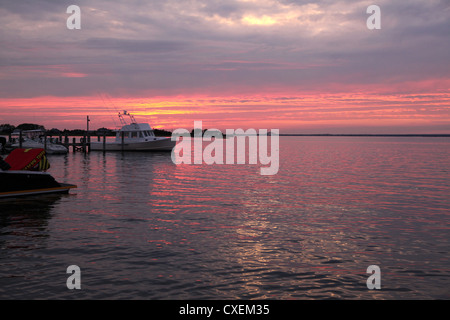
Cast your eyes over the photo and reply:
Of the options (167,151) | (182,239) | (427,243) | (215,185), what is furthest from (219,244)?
(167,151)

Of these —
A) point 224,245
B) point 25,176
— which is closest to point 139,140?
point 25,176

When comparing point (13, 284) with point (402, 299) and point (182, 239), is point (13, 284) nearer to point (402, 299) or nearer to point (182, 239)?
point (182, 239)

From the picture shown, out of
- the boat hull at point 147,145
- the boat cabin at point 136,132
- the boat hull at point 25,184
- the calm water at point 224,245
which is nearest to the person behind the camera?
the calm water at point 224,245

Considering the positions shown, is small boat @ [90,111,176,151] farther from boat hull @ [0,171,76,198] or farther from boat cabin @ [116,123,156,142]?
boat hull @ [0,171,76,198]

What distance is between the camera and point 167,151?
5825 cm

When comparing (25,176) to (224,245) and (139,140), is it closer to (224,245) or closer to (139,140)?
(224,245)

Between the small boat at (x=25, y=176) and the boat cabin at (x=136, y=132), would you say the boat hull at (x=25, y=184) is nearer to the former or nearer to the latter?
the small boat at (x=25, y=176)

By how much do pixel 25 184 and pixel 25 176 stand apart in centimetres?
33

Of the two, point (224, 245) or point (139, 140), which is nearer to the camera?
point (224, 245)

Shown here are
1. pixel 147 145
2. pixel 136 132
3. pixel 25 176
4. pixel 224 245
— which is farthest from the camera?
pixel 136 132

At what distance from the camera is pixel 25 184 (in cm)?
1670

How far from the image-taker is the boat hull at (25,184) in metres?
16.1

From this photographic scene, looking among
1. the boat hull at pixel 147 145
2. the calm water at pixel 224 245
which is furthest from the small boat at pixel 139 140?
the calm water at pixel 224 245

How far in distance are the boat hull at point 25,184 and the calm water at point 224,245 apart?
0.39 meters
